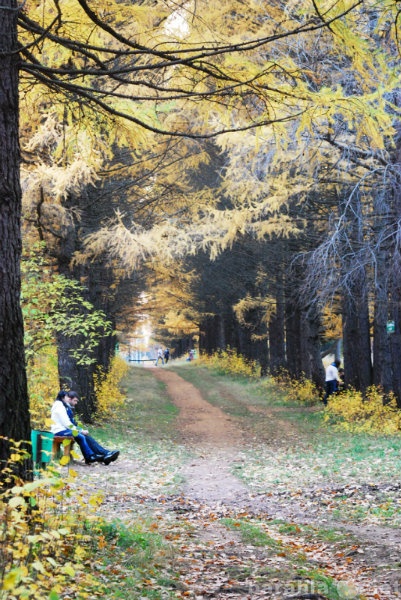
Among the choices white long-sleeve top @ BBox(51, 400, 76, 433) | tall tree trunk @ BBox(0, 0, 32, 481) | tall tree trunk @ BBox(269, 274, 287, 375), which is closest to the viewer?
tall tree trunk @ BBox(0, 0, 32, 481)

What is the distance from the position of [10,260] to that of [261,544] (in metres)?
3.90

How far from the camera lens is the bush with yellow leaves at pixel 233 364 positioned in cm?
3609

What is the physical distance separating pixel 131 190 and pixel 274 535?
A: 12180mm

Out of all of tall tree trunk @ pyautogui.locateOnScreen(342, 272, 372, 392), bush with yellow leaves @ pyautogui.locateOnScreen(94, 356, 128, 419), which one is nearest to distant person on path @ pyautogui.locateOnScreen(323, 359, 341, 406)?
tall tree trunk @ pyautogui.locateOnScreen(342, 272, 372, 392)

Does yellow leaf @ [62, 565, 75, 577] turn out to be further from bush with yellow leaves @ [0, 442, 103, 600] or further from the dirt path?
the dirt path

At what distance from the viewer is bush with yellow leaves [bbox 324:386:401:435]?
16.9 metres

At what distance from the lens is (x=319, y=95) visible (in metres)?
6.75

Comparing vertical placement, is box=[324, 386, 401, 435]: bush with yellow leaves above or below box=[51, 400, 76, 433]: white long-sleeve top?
below

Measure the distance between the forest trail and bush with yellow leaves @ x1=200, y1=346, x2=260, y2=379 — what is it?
2258 cm

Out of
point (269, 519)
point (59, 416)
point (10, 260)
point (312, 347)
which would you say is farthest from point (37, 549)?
point (312, 347)

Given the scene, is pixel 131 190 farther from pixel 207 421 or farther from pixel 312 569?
pixel 312 569

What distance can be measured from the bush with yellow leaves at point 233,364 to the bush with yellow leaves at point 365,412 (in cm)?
1421

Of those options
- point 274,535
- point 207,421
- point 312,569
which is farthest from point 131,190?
point 312,569

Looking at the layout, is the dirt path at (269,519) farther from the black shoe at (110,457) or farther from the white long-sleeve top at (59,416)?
the white long-sleeve top at (59,416)
